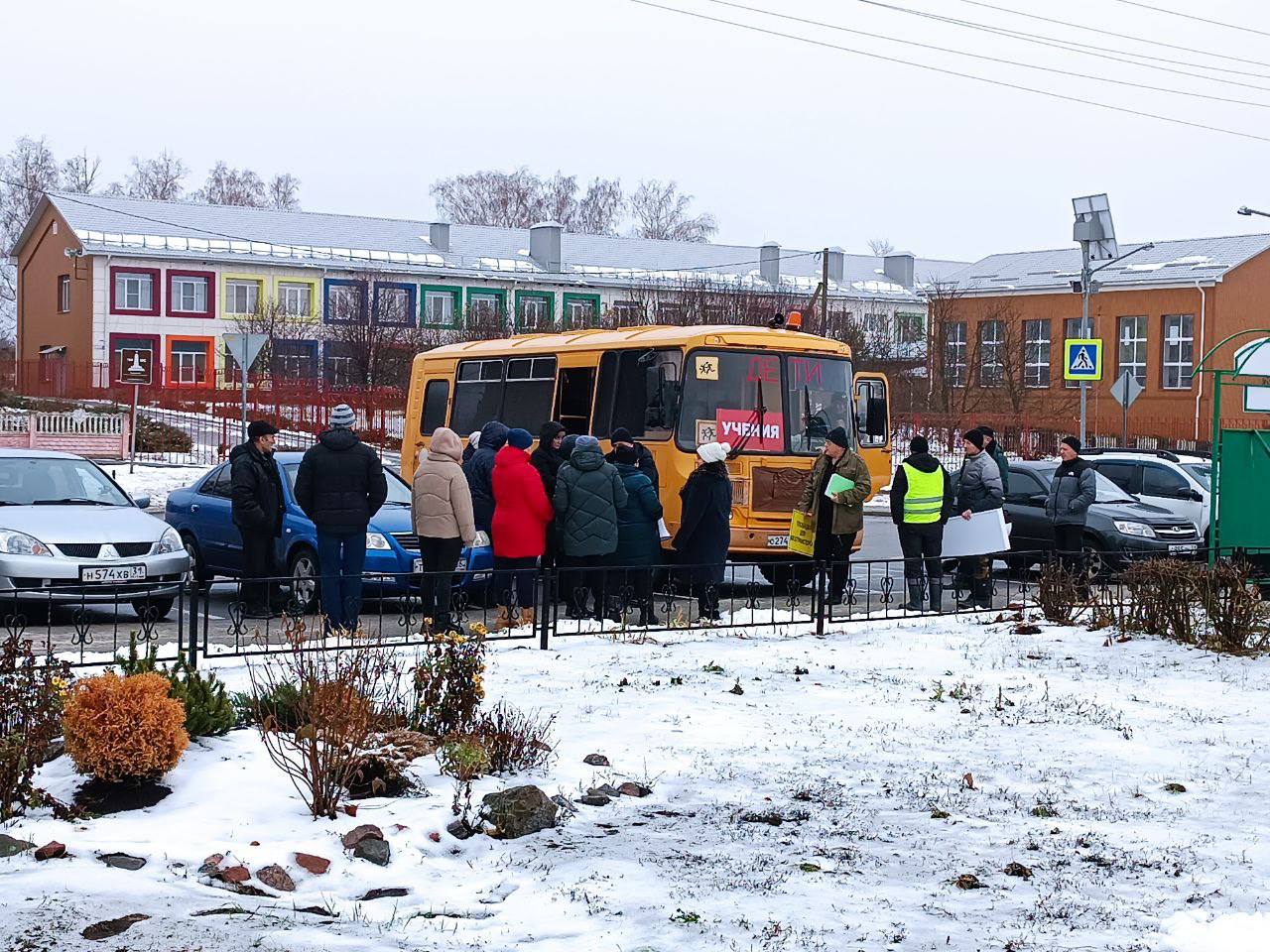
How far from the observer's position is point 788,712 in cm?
932

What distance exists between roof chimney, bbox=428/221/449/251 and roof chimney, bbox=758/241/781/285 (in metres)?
15.2

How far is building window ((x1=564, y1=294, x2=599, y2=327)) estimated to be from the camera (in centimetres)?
5828

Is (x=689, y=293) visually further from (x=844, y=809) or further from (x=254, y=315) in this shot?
(x=844, y=809)

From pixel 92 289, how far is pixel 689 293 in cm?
2415

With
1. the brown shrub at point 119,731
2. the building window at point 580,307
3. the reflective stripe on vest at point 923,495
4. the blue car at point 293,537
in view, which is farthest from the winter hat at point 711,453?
the building window at point 580,307

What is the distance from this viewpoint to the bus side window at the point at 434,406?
829 inches

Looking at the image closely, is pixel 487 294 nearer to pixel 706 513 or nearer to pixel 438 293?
pixel 438 293

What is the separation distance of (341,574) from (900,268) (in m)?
72.0

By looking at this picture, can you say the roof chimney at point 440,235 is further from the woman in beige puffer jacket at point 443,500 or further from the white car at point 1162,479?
the woman in beige puffer jacket at point 443,500

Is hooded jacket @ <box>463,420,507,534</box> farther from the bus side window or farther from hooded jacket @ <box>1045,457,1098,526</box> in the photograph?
the bus side window

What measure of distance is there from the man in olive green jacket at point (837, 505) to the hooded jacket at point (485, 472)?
283 cm

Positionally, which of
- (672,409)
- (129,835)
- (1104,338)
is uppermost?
(1104,338)

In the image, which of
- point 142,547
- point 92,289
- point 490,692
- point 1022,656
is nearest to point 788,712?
point 490,692

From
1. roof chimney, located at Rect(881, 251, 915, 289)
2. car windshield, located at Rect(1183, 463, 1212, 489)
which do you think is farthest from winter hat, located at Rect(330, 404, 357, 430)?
roof chimney, located at Rect(881, 251, 915, 289)
